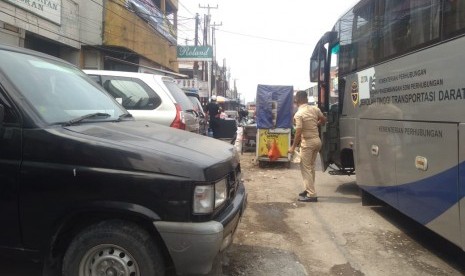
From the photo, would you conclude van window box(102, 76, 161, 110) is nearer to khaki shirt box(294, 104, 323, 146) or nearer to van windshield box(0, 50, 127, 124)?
van windshield box(0, 50, 127, 124)

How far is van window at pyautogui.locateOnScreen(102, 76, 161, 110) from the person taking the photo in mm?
6652

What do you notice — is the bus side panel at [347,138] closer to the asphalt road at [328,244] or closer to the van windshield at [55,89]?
the asphalt road at [328,244]

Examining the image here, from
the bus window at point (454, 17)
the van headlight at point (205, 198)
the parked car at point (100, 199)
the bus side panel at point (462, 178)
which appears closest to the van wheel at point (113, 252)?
the parked car at point (100, 199)

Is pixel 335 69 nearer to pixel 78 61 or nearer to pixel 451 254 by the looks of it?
pixel 451 254

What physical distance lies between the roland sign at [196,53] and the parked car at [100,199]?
26.2 meters

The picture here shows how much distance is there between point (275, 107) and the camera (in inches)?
477

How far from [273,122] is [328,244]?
22.7 feet

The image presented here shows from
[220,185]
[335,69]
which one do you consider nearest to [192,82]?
[335,69]

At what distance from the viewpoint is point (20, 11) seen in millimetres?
12500

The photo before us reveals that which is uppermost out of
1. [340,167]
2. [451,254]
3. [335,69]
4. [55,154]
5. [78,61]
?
[78,61]

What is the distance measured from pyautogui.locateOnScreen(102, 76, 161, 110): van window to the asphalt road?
2.20 meters

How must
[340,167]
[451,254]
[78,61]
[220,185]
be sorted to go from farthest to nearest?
1. [78,61]
2. [340,167]
3. [451,254]
4. [220,185]

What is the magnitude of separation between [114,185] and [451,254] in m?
3.91

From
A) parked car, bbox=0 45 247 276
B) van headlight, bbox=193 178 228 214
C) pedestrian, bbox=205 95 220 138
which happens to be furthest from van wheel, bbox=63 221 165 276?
pedestrian, bbox=205 95 220 138
